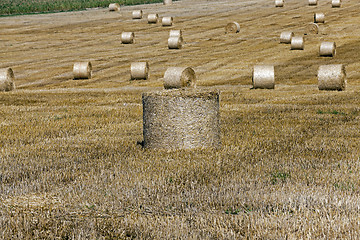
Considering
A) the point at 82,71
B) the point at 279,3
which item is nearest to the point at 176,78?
the point at 82,71

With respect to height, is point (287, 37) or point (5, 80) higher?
point (287, 37)

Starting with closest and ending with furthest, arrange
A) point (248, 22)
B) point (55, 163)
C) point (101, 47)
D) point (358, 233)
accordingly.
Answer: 1. point (358, 233)
2. point (55, 163)
3. point (101, 47)
4. point (248, 22)

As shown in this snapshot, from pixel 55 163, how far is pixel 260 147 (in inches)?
145

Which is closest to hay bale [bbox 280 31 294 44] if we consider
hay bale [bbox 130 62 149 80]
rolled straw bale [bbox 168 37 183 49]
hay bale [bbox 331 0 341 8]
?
rolled straw bale [bbox 168 37 183 49]

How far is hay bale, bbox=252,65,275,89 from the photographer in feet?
75.9

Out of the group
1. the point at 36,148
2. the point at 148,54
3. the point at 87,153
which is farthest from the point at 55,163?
the point at 148,54

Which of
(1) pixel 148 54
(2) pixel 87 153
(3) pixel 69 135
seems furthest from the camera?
(1) pixel 148 54

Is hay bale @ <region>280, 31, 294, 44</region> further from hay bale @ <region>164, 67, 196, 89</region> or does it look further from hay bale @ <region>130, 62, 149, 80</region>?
hay bale @ <region>164, 67, 196, 89</region>

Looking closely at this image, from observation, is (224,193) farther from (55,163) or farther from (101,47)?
(101,47)

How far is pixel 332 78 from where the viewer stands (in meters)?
21.0

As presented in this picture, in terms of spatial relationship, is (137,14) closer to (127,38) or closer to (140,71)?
(127,38)

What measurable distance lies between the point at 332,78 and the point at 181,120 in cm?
1247

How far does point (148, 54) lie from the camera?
38750 mm

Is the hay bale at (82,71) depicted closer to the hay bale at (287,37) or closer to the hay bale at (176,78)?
A: the hay bale at (176,78)
